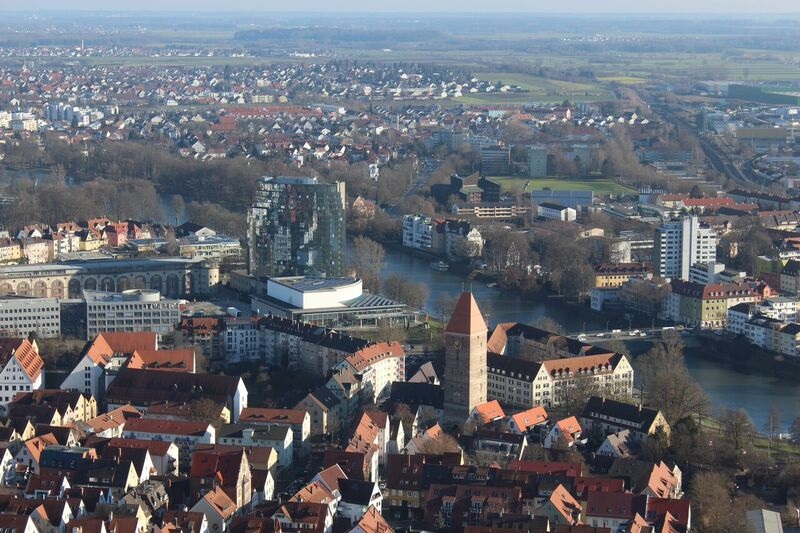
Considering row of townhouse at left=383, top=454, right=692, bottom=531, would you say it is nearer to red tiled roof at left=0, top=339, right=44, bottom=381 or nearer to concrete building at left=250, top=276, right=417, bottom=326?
red tiled roof at left=0, top=339, right=44, bottom=381

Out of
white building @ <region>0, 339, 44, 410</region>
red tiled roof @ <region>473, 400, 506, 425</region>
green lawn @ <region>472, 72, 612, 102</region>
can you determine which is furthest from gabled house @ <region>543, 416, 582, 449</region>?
green lawn @ <region>472, 72, 612, 102</region>

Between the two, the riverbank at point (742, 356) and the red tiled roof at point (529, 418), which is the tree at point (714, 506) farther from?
the riverbank at point (742, 356)

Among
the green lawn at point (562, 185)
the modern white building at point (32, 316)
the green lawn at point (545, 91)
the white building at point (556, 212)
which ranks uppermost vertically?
the modern white building at point (32, 316)

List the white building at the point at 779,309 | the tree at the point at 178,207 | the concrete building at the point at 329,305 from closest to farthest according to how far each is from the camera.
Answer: the concrete building at the point at 329,305 → the white building at the point at 779,309 → the tree at the point at 178,207

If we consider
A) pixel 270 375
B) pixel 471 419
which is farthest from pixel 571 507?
pixel 270 375

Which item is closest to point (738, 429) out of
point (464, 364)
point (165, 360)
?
point (464, 364)


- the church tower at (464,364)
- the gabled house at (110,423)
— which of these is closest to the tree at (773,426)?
the church tower at (464,364)

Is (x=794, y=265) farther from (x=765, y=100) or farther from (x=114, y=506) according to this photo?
(x=765, y=100)
